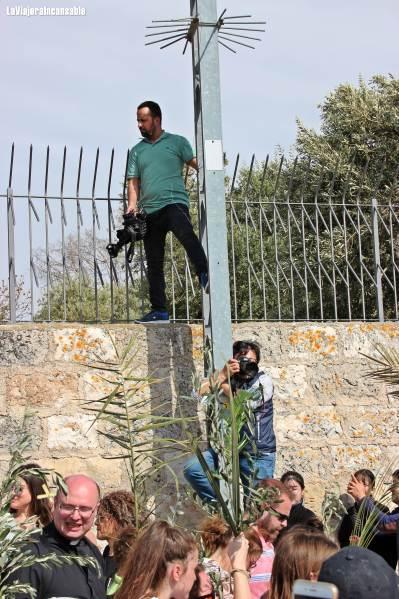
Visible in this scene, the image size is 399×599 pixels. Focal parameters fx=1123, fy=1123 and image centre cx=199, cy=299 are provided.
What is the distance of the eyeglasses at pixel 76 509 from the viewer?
4100 mm

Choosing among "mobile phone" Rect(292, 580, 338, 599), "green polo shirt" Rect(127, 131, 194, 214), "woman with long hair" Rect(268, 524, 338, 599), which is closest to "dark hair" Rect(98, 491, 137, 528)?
"woman with long hair" Rect(268, 524, 338, 599)

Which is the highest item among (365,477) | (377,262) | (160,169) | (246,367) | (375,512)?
(160,169)

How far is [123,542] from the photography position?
4484mm

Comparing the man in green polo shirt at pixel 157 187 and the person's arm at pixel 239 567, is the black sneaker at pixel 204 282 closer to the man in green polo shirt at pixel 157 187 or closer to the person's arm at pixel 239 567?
the man in green polo shirt at pixel 157 187

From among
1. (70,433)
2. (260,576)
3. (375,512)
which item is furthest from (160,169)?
(260,576)

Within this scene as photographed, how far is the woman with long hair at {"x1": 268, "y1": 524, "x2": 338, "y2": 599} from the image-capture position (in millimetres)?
3447

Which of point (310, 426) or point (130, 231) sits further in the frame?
point (310, 426)

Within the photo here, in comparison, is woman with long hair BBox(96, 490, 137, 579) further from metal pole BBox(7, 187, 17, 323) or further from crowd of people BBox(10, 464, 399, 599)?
metal pole BBox(7, 187, 17, 323)

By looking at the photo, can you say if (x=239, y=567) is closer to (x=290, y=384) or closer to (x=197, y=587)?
(x=197, y=587)

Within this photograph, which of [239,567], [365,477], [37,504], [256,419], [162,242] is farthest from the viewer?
[162,242]

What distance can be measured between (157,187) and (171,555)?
3760 mm

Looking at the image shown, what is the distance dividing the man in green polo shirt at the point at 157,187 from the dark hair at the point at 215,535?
2.52m

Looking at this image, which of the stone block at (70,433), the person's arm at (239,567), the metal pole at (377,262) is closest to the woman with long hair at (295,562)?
the person's arm at (239,567)

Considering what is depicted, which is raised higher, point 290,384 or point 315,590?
point 290,384
